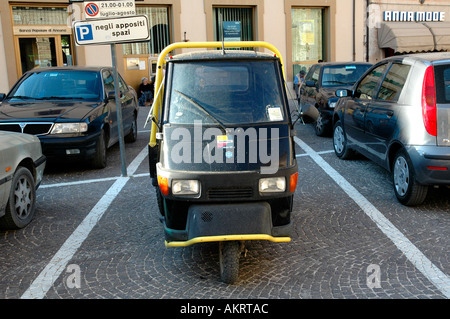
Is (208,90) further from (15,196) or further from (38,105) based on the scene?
(38,105)

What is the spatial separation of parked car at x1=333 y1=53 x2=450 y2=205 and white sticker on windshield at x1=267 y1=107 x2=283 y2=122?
6.42 ft

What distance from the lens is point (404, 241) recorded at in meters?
4.79

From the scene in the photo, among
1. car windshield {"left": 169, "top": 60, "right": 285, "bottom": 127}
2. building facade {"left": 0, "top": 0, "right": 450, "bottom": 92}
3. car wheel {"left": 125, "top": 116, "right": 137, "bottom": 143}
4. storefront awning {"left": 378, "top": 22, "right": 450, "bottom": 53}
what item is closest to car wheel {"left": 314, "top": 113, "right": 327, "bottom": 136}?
car wheel {"left": 125, "top": 116, "right": 137, "bottom": 143}

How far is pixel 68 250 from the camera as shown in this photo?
477 cm

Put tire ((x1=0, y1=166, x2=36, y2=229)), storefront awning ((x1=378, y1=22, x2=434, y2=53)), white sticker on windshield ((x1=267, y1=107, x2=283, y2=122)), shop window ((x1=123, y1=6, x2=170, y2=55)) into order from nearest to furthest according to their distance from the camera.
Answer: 1. white sticker on windshield ((x1=267, y1=107, x2=283, y2=122))
2. tire ((x1=0, y1=166, x2=36, y2=229))
3. shop window ((x1=123, y1=6, x2=170, y2=55))
4. storefront awning ((x1=378, y1=22, x2=434, y2=53))

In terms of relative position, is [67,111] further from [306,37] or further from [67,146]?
[306,37]

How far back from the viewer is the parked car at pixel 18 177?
498 centimetres

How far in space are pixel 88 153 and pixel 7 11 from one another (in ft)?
37.3

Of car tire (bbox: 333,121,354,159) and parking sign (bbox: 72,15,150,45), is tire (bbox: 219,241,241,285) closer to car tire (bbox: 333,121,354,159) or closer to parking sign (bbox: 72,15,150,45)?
parking sign (bbox: 72,15,150,45)

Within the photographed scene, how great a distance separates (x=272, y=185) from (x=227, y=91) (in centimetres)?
97

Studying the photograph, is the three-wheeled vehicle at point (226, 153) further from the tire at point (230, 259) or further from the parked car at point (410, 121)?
the parked car at point (410, 121)

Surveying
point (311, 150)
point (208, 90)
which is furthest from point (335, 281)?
point (311, 150)

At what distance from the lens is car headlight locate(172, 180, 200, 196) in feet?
12.9
